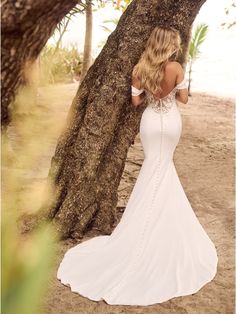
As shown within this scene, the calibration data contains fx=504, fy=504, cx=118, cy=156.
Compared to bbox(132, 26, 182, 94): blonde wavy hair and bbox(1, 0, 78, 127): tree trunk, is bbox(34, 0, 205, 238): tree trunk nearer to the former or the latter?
bbox(132, 26, 182, 94): blonde wavy hair

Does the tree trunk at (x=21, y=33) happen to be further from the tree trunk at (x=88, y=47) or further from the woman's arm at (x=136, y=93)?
the tree trunk at (x=88, y=47)

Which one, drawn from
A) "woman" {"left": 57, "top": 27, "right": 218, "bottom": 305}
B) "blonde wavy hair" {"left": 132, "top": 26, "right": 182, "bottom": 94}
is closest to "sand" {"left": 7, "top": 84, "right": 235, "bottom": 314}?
"woman" {"left": 57, "top": 27, "right": 218, "bottom": 305}

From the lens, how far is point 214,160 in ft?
30.4

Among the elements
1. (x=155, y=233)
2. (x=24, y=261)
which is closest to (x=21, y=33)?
(x=24, y=261)

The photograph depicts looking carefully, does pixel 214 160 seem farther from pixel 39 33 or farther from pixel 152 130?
pixel 39 33

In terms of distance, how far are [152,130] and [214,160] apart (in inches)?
172

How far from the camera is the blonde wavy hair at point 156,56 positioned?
4688mm

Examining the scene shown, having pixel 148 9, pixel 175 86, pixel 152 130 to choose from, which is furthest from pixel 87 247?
pixel 148 9

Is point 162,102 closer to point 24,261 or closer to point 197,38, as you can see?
point 24,261

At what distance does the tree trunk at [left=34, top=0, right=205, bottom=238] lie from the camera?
5453 mm

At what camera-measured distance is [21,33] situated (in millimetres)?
2543

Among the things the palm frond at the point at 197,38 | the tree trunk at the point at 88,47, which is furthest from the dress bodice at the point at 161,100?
the palm frond at the point at 197,38

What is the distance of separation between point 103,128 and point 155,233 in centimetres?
131

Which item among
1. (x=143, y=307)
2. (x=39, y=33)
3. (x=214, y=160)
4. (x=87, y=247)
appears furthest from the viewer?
(x=214, y=160)
